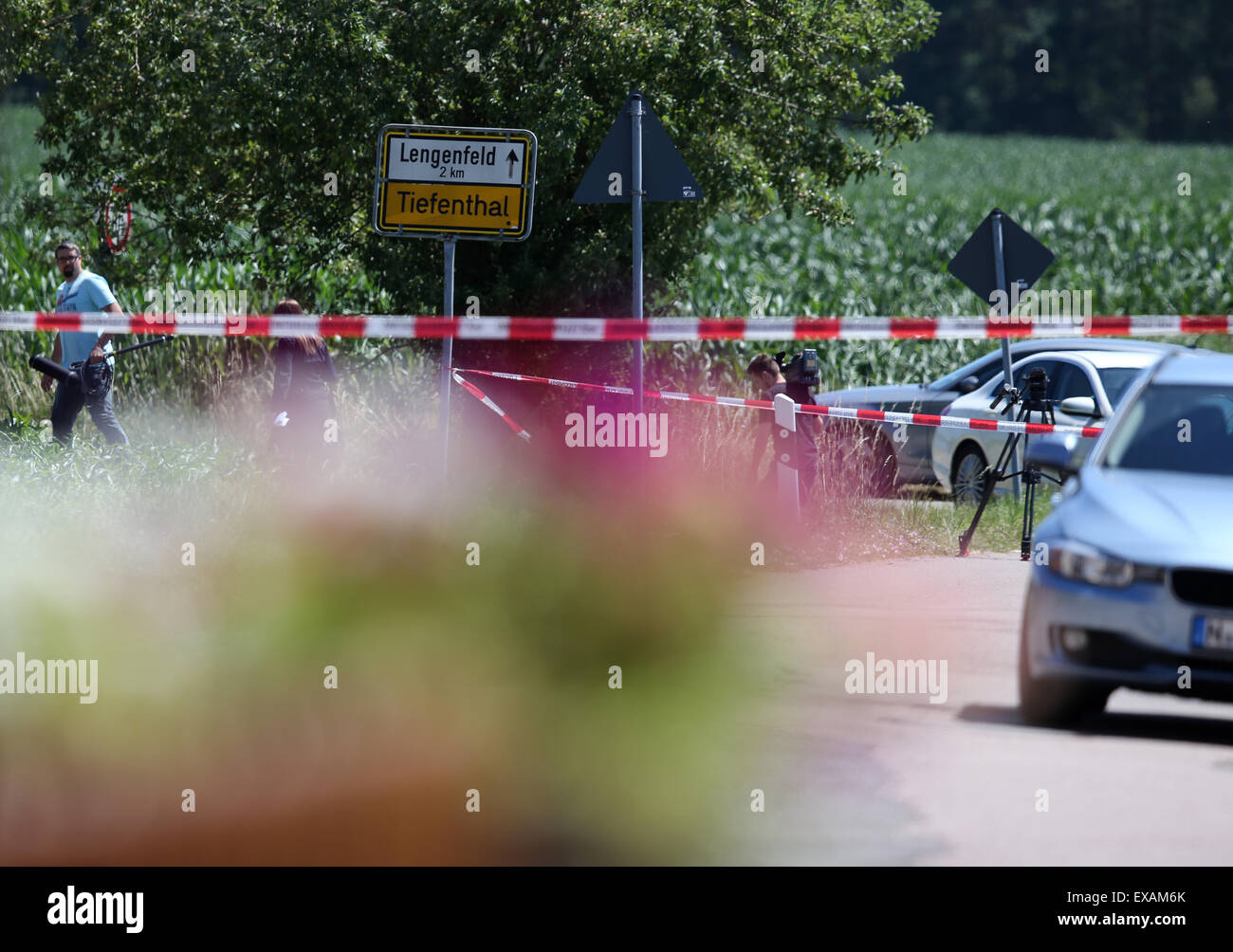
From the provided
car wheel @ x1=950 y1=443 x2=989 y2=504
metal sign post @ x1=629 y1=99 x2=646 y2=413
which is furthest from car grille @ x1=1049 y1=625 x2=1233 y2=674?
car wheel @ x1=950 y1=443 x2=989 y2=504

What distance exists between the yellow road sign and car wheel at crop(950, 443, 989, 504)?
15.7 ft

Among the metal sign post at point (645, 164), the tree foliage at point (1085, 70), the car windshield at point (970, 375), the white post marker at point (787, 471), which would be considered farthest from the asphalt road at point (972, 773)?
the tree foliage at point (1085, 70)

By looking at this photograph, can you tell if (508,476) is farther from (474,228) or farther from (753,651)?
(753,651)

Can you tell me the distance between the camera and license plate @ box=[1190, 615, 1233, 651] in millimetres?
4680

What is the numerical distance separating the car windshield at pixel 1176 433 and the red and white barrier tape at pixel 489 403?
29.4ft

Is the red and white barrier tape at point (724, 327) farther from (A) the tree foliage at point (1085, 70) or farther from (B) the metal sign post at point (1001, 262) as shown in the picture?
(A) the tree foliage at point (1085, 70)

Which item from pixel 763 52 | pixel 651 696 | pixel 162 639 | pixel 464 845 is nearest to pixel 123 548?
pixel 162 639

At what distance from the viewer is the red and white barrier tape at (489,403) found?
47.8 ft

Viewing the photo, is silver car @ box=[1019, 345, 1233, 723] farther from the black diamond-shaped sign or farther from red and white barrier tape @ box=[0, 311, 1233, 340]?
the black diamond-shaped sign

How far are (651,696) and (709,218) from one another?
952cm

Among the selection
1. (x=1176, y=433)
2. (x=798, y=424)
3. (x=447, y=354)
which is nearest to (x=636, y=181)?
(x=447, y=354)

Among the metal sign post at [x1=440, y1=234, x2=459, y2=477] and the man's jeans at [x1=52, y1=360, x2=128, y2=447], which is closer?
the metal sign post at [x1=440, y1=234, x2=459, y2=477]

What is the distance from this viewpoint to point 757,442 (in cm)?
1352

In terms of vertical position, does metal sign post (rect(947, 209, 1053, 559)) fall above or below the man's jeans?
above
